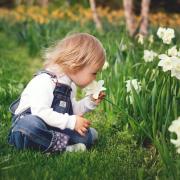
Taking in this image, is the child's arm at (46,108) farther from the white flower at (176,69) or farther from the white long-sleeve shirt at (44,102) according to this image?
the white flower at (176,69)

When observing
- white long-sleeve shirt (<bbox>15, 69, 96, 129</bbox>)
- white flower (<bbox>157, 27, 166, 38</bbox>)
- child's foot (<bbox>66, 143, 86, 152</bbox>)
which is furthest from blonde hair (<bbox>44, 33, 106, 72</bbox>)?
white flower (<bbox>157, 27, 166, 38</bbox>)

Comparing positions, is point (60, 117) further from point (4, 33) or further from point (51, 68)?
point (4, 33)

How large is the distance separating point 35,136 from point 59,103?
0.26m

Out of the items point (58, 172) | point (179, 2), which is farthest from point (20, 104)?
point (179, 2)

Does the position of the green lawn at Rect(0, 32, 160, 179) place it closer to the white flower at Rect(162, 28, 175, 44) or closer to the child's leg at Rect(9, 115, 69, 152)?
the child's leg at Rect(9, 115, 69, 152)

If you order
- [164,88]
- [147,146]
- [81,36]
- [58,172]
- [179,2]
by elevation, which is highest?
[81,36]

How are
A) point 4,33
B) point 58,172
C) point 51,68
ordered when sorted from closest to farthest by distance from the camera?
1. point 58,172
2. point 51,68
3. point 4,33

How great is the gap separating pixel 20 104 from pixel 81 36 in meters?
0.56

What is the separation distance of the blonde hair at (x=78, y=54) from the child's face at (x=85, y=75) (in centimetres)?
2

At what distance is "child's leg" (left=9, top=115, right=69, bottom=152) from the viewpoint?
303 centimetres

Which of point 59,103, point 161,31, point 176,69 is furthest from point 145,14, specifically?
point 59,103

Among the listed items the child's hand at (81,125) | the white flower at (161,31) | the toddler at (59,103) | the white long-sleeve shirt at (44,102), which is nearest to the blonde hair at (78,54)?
the toddler at (59,103)

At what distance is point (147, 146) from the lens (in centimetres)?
344

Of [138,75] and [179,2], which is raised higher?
[138,75]
